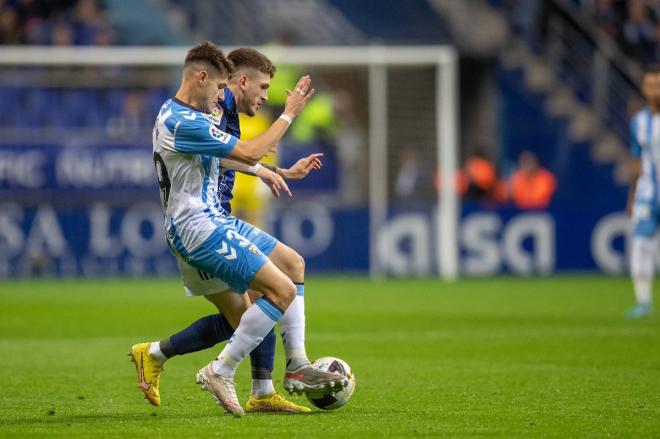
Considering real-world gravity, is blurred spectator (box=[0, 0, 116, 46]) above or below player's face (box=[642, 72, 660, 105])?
above

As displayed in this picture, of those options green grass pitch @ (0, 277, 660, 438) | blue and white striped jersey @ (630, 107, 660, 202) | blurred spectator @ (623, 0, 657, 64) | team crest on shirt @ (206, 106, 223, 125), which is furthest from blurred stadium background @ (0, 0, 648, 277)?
team crest on shirt @ (206, 106, 223, 125)

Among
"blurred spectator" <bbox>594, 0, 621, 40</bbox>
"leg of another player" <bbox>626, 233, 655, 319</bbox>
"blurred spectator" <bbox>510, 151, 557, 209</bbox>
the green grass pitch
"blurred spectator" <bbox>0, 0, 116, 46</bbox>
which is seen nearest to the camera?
the green grass pitch

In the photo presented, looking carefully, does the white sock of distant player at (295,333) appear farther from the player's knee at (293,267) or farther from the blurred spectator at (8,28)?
the blurred spectator at (8,28)

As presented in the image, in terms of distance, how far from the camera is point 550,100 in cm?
2856

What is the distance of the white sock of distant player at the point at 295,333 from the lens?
7508 mm

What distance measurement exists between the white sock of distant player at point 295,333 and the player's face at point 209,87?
1143mm

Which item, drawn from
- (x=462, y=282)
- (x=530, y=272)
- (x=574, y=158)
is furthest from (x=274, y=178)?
(x=574, y=158)

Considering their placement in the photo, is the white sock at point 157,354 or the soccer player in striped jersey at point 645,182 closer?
the white sock at point 157,354

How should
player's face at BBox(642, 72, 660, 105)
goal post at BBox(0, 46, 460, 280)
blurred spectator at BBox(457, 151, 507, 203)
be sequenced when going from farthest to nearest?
1. blurred spectator at BBox(457, 151, 507, 203)
2. goal post at BBox(0, 46, 460, 280)
3. player's face at BBox(642, 72, 660, 105)

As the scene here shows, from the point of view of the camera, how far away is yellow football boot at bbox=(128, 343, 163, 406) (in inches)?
298

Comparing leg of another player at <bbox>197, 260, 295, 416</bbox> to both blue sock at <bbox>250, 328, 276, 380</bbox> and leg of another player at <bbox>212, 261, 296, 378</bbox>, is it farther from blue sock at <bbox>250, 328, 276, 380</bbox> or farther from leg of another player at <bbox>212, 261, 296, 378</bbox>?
blue sock at <bbox>250, 328, 276, 380</bbox>

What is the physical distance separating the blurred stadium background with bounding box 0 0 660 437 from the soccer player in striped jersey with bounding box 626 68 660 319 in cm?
59

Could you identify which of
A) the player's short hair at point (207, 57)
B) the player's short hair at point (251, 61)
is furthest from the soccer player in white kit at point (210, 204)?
the player's short hair at point (251, 61)

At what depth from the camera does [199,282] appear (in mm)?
7410
